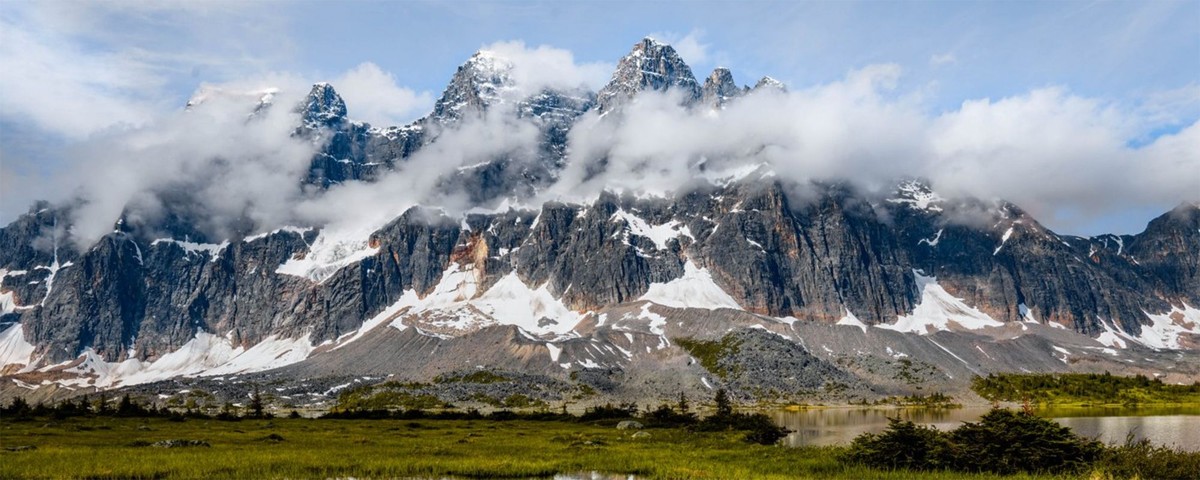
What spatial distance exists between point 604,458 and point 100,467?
3465 cm

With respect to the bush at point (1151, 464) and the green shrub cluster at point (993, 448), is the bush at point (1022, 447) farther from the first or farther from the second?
the bush at point (1151, 464)

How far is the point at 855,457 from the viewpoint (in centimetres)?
5919

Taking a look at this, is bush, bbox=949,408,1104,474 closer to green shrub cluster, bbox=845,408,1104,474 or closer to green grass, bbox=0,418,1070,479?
green shrub cluster, bbox=845,408,1104,474

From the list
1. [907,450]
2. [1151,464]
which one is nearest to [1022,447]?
[1151,464]

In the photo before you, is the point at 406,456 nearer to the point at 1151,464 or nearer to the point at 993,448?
the point at 993,448

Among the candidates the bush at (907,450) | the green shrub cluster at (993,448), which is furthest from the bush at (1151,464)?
the bush at (907,450)

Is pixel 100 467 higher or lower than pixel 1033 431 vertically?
lower

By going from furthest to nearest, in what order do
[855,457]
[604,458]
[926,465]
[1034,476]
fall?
[604,458] < [855,457] < [926,465] < [1034,476]

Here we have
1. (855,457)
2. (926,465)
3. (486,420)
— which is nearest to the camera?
(926,465)

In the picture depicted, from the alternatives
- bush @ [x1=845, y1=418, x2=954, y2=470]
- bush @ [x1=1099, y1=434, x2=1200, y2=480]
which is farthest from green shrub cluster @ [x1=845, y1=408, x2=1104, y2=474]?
bush @ [x1=1099, y1=434, x2=1200, y2=480]

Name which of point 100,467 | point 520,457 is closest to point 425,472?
point 520,457

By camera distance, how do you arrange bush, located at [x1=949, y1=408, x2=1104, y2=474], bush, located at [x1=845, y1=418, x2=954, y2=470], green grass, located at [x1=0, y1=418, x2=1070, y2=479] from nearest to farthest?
1. bush, located at [x1=949, y1=408, x2=1104, y2=474]
2. bush, located at [x1=845, y1=418, x2=954, y2=470]
3. green grass, located at [x1=0, y1=418, x2=1070, y2=479]

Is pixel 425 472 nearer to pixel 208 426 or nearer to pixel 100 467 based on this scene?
pixel 100 467

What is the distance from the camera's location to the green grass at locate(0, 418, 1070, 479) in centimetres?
5506
